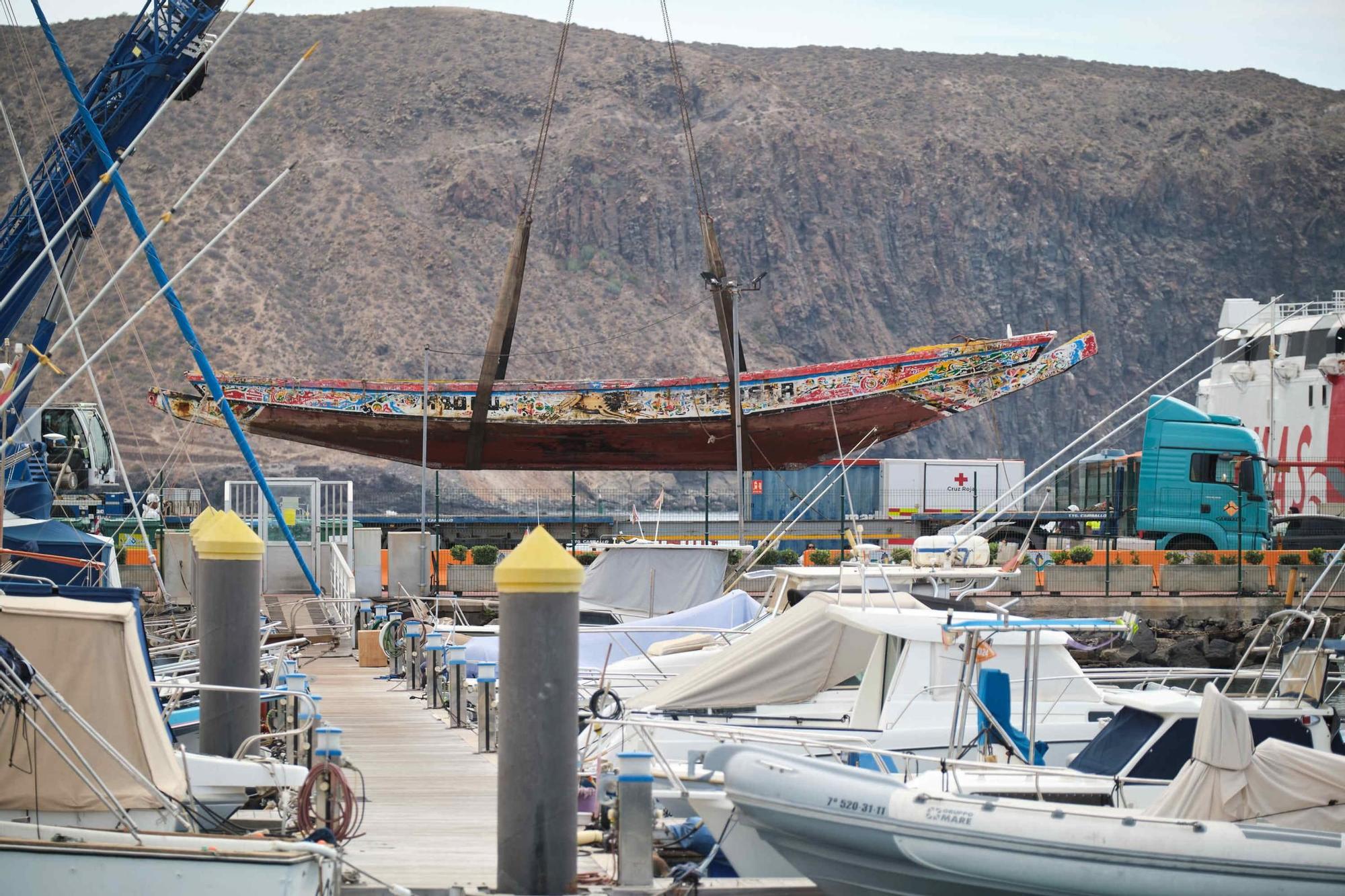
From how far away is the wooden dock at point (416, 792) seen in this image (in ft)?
28.6

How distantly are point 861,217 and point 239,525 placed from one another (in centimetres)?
9351

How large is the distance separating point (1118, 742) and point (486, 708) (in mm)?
5270

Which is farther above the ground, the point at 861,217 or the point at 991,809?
the point at 861,217

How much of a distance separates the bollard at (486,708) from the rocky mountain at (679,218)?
6247 cm

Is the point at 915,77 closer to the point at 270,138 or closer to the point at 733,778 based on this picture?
the point at 270,138

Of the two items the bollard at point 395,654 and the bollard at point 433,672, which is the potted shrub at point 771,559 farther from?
the bollard at point 433,672

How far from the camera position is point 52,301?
58.0 ft

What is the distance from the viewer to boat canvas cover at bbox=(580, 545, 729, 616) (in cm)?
2114

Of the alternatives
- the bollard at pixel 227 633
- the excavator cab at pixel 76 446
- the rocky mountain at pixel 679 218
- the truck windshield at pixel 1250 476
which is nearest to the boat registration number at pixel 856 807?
the bollard at pixel 227 633

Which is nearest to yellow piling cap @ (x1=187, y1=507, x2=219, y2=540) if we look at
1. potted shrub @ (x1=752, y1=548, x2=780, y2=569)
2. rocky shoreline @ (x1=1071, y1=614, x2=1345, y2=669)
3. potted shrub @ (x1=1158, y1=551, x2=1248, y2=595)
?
potted shrub @ (x1=752, y1=548, x2=780, y2=569)

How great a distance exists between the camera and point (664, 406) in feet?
96.4

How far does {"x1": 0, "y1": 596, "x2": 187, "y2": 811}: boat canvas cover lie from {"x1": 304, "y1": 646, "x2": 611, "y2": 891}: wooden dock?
1.33m

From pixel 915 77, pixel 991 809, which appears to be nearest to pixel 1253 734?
pixel 991 809

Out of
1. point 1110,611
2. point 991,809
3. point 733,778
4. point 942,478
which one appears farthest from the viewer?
point 942,478
